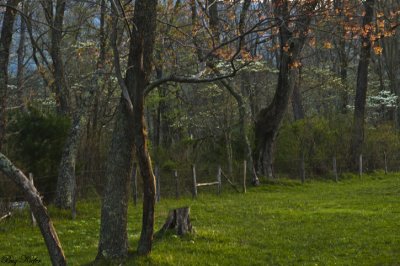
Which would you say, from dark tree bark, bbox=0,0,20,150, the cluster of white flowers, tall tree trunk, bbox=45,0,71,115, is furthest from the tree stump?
the cluster of white flowers

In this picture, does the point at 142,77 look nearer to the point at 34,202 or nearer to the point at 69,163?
the point at 34,202

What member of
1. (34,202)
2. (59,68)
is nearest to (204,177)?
(59,68)

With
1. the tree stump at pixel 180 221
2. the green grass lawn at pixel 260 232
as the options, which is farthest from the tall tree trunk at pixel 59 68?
the tree stump at pixel 180 221

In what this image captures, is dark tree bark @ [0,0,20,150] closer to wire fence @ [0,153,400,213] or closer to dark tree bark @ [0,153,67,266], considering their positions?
wire fence @ [0,153,400,213]

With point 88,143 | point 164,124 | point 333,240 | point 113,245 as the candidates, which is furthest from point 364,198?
point 164,124

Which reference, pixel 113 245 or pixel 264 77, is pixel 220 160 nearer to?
pixel 264 77

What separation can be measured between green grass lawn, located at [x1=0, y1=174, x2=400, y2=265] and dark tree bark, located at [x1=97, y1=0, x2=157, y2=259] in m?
0.53

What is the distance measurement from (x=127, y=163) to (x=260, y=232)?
4.42 metres

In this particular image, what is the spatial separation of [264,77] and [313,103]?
521 inches

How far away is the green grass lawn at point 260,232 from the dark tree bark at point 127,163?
526 millimetres

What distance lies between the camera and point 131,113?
8734 millimetres

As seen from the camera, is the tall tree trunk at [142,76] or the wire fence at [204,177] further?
the wire fence at [204,177]

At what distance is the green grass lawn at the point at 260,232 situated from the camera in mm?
9787

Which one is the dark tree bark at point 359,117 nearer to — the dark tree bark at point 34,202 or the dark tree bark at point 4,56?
the dark tree bark at point 4,56
